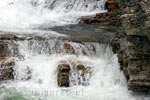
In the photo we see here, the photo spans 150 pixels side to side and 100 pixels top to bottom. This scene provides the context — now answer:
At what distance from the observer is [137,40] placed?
7.59 m

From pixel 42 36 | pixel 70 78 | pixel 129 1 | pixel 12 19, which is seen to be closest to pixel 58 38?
pixel 42 36

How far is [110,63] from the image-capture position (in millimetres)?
9930

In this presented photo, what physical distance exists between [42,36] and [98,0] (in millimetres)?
7096

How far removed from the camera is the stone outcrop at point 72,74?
910 centimetres

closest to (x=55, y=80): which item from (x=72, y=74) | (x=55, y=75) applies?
(x=55, y=75)

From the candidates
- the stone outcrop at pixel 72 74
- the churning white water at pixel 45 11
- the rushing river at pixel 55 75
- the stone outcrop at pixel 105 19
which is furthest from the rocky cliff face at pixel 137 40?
the churning white water at pixel 45 11

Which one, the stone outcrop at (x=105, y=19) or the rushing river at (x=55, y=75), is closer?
the rushing river at (x=55, y=75)

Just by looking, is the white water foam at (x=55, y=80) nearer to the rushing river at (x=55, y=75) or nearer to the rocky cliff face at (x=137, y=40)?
the rushing river at (x=55, y=75)

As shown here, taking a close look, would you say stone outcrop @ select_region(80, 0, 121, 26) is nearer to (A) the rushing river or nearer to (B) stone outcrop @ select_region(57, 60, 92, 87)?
(A) the rushing river

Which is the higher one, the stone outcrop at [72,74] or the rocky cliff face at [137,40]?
the rocky cliff face at [137,40]

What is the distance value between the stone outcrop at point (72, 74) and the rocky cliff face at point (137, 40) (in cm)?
174

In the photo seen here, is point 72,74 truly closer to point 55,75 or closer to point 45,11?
point 55,75

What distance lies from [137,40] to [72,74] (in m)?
2.67

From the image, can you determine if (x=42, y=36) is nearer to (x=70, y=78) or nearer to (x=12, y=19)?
(x=70, y=78)
